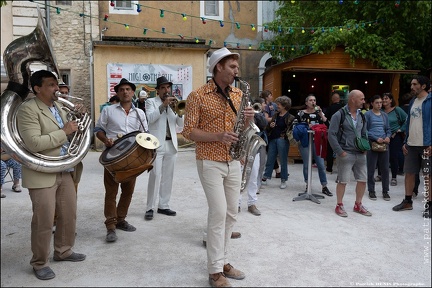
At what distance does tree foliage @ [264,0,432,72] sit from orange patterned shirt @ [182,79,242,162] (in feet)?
26.8

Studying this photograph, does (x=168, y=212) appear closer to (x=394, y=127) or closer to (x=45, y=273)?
(x=45, y=273)

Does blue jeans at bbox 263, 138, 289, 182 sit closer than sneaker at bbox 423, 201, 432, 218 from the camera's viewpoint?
No

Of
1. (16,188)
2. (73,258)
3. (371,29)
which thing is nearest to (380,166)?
(73,258)

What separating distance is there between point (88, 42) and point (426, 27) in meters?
10.9

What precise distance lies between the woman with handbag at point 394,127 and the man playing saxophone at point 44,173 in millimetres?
6282

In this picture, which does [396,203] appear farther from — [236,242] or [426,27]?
[426,27]

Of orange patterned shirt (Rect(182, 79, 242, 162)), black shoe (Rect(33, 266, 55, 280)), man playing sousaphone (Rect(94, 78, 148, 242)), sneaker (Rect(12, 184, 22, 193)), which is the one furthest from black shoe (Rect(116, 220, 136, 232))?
sneaker (Rect(12, 184, 22, 193))

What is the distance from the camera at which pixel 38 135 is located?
11.8 feet

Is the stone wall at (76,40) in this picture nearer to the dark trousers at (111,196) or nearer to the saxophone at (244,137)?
the dark trousers at (111,196)

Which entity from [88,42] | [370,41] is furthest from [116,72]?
[370,41]

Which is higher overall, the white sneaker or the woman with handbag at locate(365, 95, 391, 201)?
the woman with handbag at locate(365, 95, 391, 201)

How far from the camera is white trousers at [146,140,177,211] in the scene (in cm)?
555

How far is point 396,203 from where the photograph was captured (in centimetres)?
656

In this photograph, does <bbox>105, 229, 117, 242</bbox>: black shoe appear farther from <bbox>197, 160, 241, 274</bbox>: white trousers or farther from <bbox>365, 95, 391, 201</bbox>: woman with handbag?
<bbox>365, 95, 391, 201</bbox>: woman with handbag
